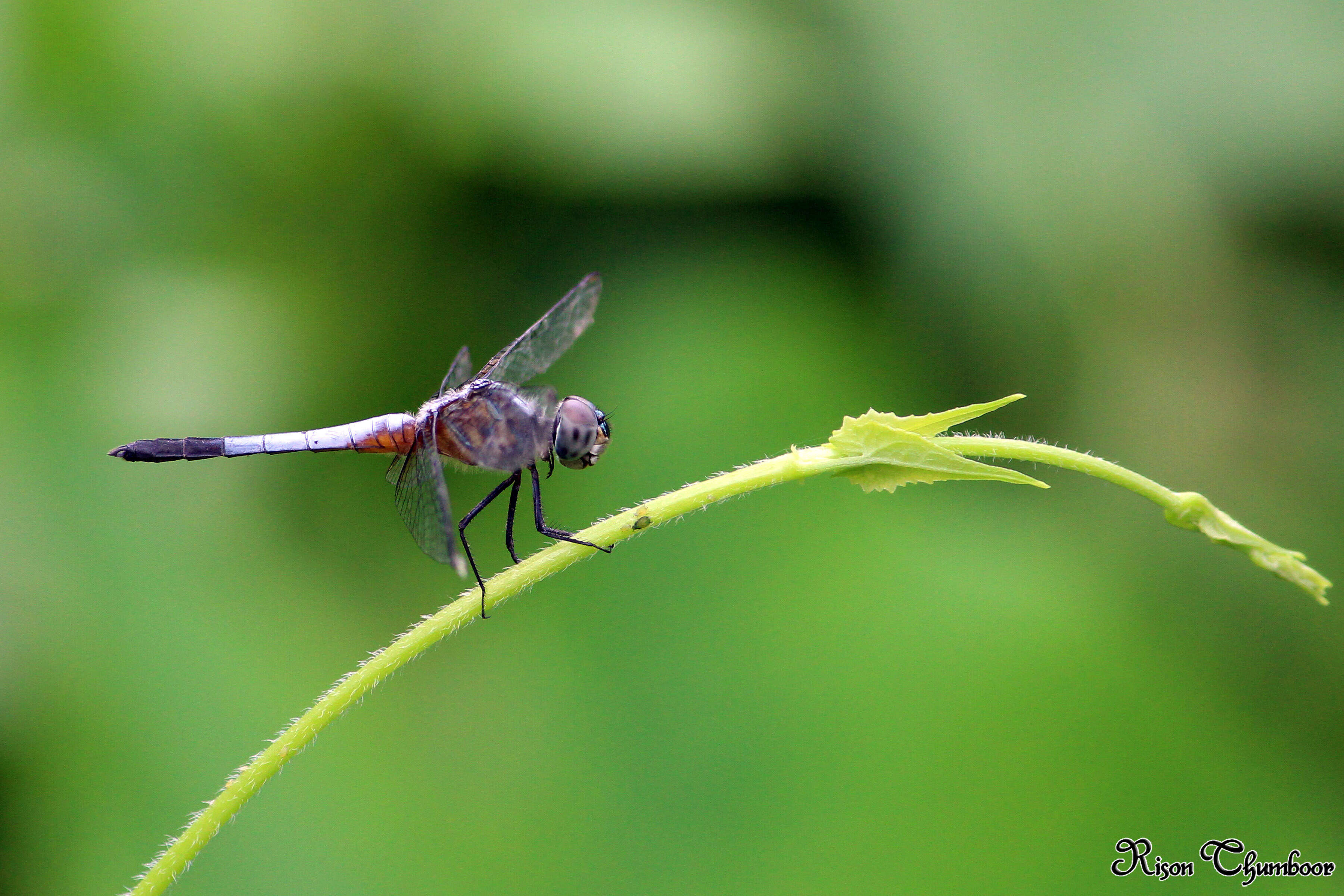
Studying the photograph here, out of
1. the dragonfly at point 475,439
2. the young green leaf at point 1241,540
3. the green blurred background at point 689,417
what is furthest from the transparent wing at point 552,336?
the young green leaf at point 1241,540

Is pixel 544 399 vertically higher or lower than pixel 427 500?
higher

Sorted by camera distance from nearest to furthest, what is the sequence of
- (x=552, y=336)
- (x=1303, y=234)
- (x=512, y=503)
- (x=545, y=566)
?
(x=545, y=566)
(x=512, y=503)
(x=552, y=336)
(x=1303, y=234)

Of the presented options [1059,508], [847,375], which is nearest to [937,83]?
[847,375]

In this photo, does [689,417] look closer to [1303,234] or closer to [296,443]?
[296,443]

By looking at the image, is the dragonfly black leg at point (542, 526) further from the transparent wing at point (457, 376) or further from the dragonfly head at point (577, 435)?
the transparent wing at point (457, 376)

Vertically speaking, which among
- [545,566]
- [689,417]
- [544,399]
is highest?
[689,417]

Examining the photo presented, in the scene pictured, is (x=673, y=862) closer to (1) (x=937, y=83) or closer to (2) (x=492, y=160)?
(2) (x=492, y=160)

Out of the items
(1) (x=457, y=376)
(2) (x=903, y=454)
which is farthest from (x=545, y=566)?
(1) (x=457, y=376)
